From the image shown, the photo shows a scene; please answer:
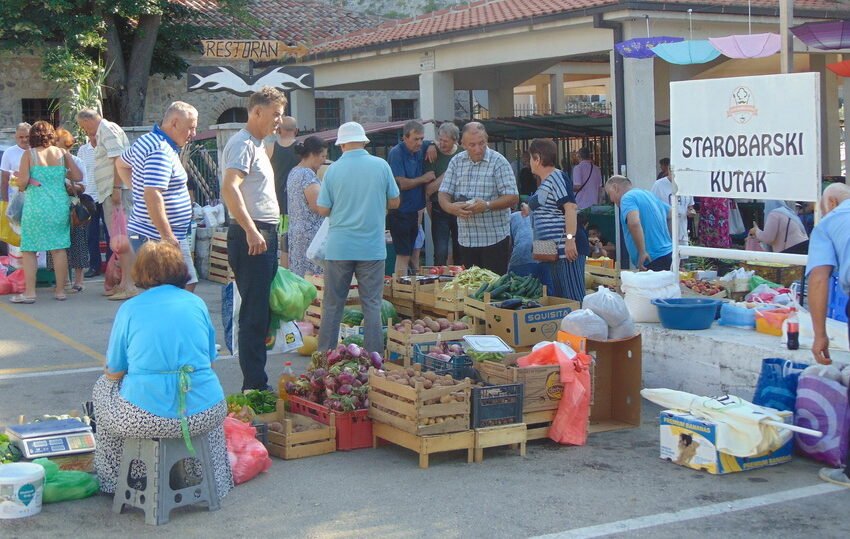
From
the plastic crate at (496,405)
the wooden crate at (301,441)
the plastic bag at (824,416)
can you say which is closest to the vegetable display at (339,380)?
the wooden crate at (301,441)

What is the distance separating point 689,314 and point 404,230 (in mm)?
4078

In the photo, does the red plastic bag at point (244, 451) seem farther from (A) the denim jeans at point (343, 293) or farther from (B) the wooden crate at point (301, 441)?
(A) the denim jeans at point (343, 293)

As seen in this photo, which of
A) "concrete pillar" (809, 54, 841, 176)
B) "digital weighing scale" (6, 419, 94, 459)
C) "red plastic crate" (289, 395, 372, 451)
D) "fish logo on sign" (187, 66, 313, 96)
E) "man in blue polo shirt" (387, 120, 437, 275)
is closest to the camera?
"digital weighing scale" (6, 419, 94, 459)

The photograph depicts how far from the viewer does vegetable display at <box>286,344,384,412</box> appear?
6398 millimetres

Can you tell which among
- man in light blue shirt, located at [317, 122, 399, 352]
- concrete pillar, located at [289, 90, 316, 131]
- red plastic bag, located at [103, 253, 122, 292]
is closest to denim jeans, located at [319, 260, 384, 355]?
man in light blue shirt, located at [317, 122, 399, 352]

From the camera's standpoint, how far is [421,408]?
5918mm

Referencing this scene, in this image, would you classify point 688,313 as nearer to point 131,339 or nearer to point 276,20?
point 131,339

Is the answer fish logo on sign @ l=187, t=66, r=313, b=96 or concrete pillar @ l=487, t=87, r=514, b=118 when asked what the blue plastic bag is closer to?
fish logo on sign @ l=187, t=66, r=313, b=96

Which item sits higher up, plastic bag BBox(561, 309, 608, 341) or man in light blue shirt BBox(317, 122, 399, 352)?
man in light blue shirt BBox(317, 122, 399, 352)

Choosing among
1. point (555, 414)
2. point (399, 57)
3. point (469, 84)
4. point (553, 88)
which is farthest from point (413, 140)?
point (553, 88)

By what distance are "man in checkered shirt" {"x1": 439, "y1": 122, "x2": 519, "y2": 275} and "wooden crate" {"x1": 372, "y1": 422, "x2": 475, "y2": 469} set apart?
11.0ft

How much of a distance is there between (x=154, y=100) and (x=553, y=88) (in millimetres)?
10549

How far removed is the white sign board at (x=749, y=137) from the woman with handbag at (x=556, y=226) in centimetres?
A: 91

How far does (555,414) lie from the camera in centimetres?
652
